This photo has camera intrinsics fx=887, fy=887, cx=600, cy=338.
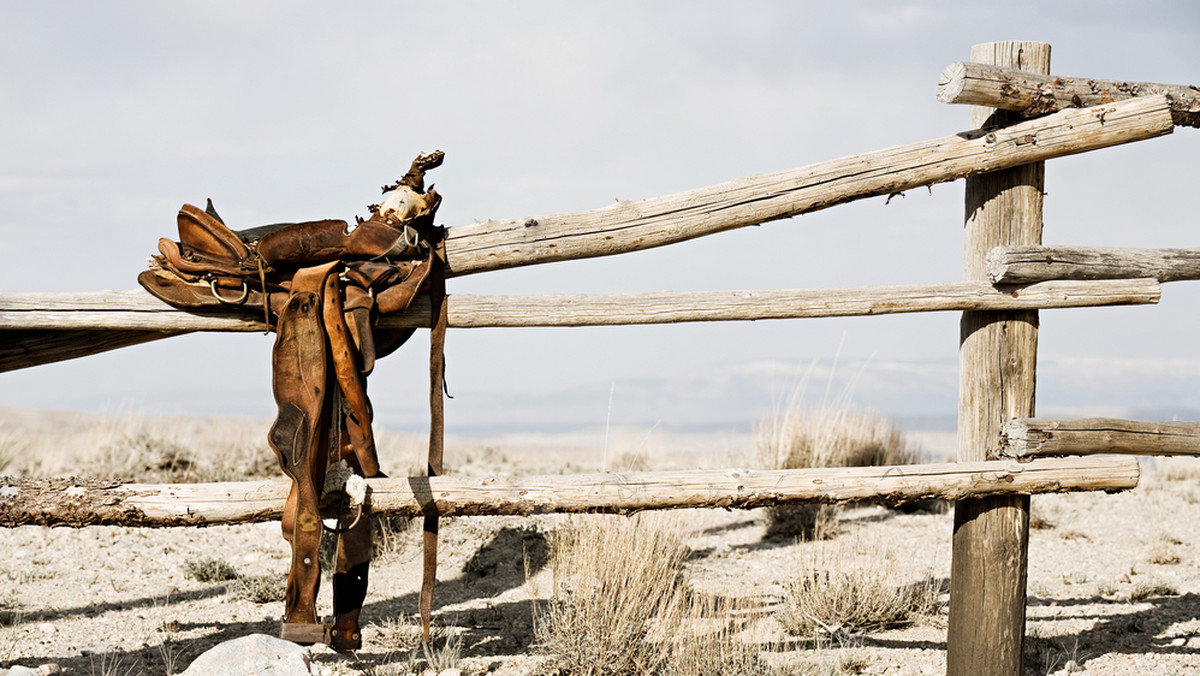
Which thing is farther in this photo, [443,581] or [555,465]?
[555,465]

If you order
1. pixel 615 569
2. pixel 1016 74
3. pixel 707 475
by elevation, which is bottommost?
pixel 615 569

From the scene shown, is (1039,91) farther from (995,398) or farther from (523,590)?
(523,590)

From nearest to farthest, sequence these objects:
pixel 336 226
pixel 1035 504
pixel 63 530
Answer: pixel 336 226, pixel 63 530, pixel 1035 504

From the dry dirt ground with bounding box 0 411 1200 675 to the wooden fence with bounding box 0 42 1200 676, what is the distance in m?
0.74

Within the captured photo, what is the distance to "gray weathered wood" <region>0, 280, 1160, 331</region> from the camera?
336 centimetres

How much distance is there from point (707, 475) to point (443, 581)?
2585mm

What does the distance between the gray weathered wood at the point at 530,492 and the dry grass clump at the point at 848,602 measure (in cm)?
102

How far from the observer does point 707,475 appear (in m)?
3.33

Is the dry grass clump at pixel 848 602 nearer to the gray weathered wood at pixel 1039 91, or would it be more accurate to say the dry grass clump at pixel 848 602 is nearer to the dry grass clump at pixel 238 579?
the gray weathered wood at pixel 1039 91

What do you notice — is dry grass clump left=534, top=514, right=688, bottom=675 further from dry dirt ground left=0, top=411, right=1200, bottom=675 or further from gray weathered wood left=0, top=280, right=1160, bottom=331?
gray weathered wood left=0, top=280, right=1160, bottom=331

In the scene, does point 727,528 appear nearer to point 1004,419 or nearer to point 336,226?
point 1004,419

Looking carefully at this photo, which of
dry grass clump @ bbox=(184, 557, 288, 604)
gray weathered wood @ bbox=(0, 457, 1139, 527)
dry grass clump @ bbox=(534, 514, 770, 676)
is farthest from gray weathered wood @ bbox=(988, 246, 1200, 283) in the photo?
dry grass clump @ bbox=(184, 557, 288, 604)

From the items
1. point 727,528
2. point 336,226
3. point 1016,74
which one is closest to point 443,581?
point 727,528

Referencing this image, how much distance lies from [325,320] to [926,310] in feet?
7.47
